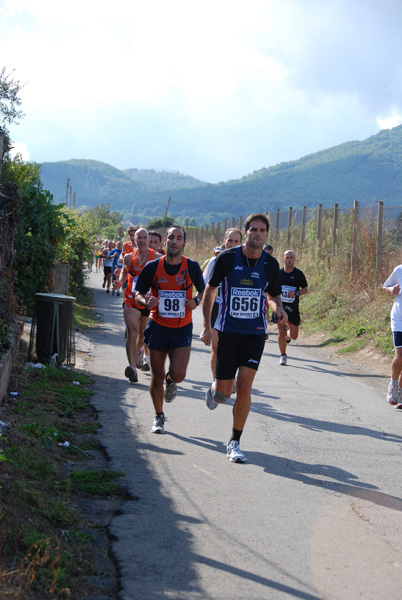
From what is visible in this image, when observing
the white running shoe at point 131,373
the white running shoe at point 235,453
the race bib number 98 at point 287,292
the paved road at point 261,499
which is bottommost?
the paved road at point 261,499

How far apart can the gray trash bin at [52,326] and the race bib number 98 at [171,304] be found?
135 inches

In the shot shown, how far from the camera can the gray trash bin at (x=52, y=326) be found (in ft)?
35.9

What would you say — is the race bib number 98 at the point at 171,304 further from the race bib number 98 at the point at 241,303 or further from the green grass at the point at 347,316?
the green grass at the point at 347,316

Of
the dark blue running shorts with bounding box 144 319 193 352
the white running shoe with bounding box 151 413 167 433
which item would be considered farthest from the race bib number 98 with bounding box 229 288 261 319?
the white running shoe with bounding box 151 413 167 433

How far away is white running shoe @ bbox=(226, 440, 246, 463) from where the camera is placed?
22.0 ft

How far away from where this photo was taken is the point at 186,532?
4859 millimetres

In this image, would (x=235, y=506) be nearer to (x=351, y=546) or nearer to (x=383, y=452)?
(x=351, y=546)

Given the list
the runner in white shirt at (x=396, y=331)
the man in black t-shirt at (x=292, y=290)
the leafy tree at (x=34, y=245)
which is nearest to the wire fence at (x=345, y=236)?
the man in black t-shirt at (x=292, y=290)

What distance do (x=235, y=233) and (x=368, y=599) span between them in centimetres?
696

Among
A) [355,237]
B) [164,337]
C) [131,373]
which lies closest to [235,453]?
[164,337]

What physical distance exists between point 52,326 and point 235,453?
16.2 feet

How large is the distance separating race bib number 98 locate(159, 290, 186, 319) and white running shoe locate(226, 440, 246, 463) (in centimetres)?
157

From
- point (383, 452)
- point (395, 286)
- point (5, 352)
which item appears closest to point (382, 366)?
point (395, 286)

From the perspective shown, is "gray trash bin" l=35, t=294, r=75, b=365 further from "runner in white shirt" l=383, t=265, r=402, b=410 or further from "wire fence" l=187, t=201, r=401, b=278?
"wire fence" l=187, t=201, r=401, b=278
